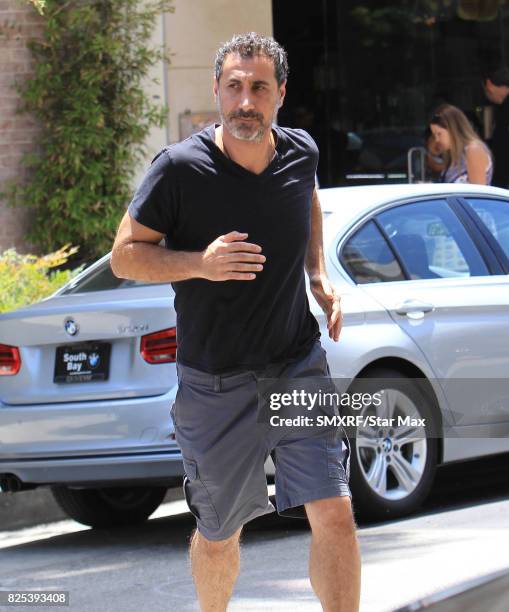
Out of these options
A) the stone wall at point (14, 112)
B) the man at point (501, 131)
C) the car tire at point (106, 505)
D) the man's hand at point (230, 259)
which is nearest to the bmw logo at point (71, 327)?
the car tire at point (106, 505)

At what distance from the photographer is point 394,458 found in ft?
21.5

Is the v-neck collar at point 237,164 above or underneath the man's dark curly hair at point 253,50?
underneath

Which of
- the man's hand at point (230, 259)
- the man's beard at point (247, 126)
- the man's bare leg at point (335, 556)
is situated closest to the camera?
the man's hand at point (230, 259)

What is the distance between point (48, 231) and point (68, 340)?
246 inches

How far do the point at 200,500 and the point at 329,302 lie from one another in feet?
2.43

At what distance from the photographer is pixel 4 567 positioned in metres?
6.36

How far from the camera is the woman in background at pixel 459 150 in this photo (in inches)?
390

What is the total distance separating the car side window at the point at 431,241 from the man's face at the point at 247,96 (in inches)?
116

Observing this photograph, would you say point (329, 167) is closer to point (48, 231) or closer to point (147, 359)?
point (48, 231)

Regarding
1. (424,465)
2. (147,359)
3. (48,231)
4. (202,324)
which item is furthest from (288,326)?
(48,231)

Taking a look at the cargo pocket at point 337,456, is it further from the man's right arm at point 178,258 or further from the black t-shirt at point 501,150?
the black t-shirt at point 501,150

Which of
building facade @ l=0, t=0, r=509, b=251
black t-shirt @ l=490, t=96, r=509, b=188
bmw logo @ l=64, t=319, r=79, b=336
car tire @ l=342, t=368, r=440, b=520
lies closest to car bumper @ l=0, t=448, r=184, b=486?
bmw logo @ l=64, t=319, r=79, b=336

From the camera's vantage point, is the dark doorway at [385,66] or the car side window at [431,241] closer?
the car side window at [431,241]

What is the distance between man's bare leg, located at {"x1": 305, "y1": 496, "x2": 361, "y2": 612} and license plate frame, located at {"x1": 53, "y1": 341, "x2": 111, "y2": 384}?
8.32ft
